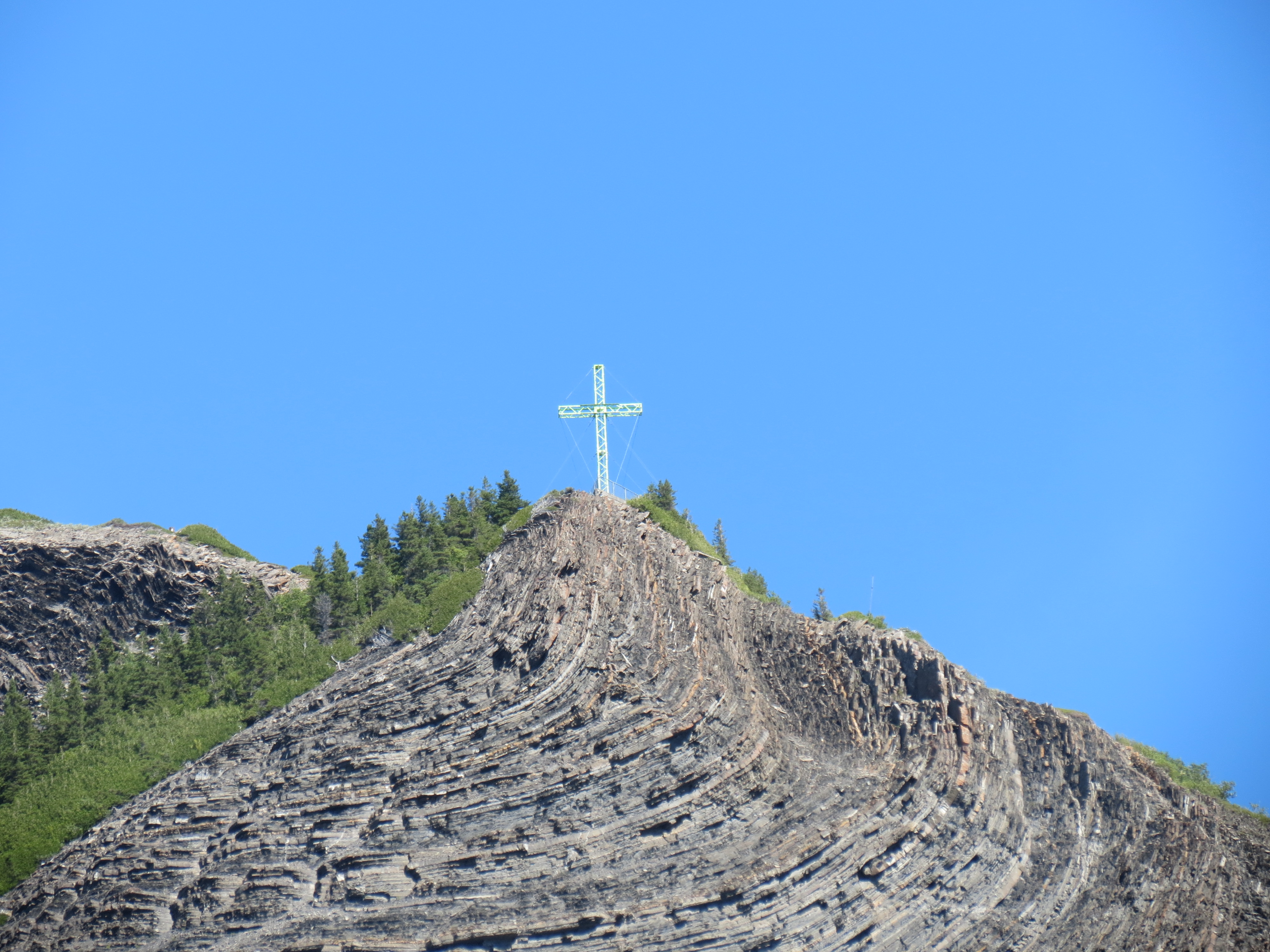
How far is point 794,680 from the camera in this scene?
40.7 metres

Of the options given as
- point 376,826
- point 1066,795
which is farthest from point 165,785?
point 1066,795

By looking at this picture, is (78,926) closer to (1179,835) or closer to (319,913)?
(319,913)

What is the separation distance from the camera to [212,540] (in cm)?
6912

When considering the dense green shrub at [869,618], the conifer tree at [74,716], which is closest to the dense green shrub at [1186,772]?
the dense green shrub at [869,618]

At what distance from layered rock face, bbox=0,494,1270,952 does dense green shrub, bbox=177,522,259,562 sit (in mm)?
31264

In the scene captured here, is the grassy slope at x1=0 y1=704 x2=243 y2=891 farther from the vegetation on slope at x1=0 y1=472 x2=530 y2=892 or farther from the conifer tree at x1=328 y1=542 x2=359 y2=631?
the conifer tree at x1=328 y1=542 x2=359 y2=631

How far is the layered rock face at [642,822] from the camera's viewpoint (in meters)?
30.4

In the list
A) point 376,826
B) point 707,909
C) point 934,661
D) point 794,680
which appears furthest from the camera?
point 794,680

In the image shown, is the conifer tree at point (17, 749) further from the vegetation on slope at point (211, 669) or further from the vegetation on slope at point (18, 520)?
the vegetation on slope at point (18, 520)

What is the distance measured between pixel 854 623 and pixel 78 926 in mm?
27951

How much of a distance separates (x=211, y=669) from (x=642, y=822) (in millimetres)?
33806

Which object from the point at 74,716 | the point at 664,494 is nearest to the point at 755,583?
the point at 664,494

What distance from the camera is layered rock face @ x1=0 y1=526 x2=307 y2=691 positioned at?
5994 cm

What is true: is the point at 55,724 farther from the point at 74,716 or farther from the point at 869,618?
the point at 869,618
